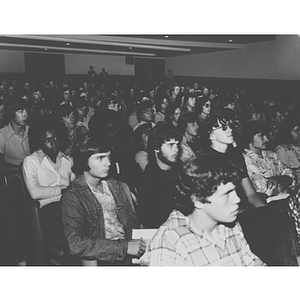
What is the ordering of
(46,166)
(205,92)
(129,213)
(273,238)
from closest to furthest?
(273,238)
(129,213)
(46,166)
(205,92)

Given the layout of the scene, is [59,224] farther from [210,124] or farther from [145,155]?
[210,124]

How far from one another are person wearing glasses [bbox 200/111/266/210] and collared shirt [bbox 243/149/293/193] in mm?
105

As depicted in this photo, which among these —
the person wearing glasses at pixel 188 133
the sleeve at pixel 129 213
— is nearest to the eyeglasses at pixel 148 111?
the person wearing glasses at pixel 188 133

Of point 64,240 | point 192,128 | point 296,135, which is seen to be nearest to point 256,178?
point 296,135

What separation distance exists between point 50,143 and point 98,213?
2.36 feet

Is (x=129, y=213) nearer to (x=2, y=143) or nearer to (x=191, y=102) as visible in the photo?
(x=191, y=102)

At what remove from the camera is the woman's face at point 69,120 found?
10.3 feet

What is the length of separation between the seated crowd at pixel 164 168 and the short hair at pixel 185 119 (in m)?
0.01

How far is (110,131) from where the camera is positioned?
330cm

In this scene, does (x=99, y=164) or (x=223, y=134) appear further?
(x=223, y=134)

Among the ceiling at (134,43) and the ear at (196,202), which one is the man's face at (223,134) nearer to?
the ceiling at (134,43)

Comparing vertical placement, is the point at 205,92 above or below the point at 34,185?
above

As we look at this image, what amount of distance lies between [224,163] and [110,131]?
177 cm

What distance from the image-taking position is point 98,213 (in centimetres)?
201
